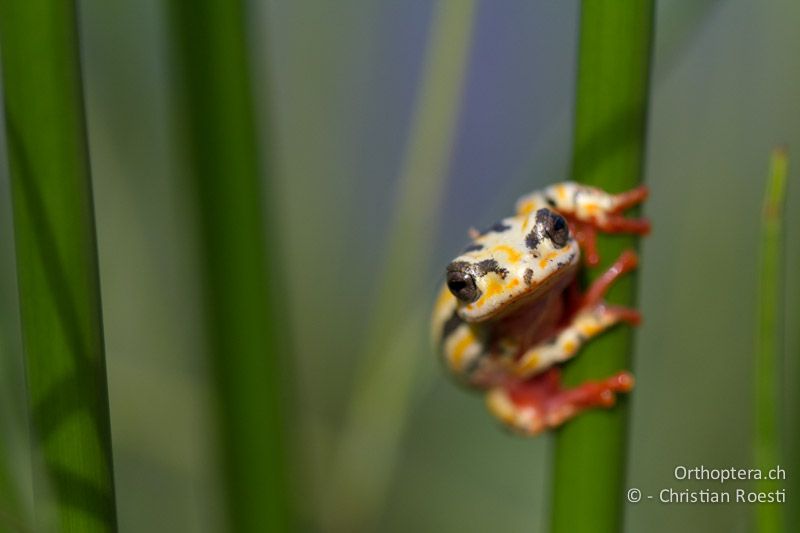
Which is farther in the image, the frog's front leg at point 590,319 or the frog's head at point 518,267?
the frog's head at point 518,267

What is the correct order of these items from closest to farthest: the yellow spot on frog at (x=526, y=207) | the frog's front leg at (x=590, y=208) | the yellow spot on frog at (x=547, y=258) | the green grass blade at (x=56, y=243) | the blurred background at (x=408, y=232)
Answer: the green grass blade at (x=56, y=243), the frog's front leg at (x=590, y=208), the yellow spot on frog at (x=547, y=258), the yellow spot on frog at (x=526, y=207), the blurred background at (x=408, y=232)

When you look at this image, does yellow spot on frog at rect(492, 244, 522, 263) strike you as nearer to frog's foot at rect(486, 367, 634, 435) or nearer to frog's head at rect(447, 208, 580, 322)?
frog's head at rect(447, 208, 580, 322)

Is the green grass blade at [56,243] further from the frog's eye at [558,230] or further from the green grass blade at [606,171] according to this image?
the frog's eye at [558,230]

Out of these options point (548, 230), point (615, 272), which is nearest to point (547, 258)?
point (548, 230)

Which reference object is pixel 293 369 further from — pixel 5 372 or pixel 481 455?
pixel 481 455

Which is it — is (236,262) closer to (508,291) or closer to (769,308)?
(508,291)

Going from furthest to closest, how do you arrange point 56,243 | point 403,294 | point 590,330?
point 403,294 < point 590,330 < point 56,243

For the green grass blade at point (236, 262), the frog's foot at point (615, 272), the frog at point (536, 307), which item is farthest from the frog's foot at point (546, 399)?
the green grass blade at point (236, 262)
